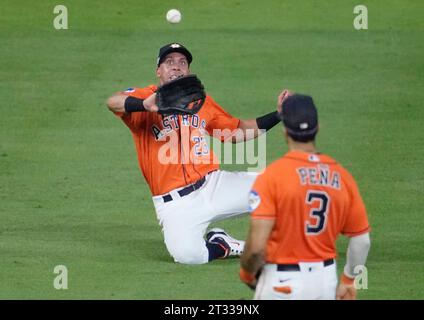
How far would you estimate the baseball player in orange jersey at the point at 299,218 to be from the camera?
765 cm

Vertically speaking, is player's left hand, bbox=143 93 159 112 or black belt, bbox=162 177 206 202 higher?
player's left hand, bbox=143 93 159 112

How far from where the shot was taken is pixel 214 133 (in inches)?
473

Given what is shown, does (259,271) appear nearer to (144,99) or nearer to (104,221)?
(144,99)

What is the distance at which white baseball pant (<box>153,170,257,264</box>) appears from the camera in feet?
37.0

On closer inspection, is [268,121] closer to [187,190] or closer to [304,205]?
[187,190]

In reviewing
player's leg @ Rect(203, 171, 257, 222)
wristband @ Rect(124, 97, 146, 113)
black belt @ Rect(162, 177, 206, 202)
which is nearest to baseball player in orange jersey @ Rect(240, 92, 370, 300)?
wristband @ Rect(124, 97, 146, 113)

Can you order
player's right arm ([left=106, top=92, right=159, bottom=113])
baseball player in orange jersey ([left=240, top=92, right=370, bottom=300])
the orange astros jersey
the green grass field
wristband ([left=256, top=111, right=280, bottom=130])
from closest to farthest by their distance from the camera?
baseball player in orange jersey ([left=240, top=92, right=370, bottom=300]) < player's right arm ([left=106, top=92, right=159, bottom=113]) < the green grass field < the orange astros jersey < wristband ([left=256, top=111, right=280, bottom=130])

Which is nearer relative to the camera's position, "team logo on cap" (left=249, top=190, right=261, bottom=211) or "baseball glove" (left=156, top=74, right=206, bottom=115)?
"team logo on cap" (left=249, top=190, right=261, bottom=211)

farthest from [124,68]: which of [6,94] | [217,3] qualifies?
[217,3]

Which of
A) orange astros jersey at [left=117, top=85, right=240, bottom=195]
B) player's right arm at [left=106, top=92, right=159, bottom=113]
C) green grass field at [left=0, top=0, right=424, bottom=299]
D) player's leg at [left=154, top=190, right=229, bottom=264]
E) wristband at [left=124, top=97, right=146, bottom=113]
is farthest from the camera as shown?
orange astros jersey at [left=117, top=85, right=240, bottom=195]

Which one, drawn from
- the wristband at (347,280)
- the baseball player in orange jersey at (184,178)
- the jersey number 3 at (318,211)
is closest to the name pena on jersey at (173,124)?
the baseball player in orange jersey at (184,178)

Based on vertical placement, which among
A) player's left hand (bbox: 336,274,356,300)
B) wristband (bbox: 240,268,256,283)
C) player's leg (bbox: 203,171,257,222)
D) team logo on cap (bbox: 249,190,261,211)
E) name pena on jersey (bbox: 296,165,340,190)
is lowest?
player's left hand (bbox: 336,274,356,300)

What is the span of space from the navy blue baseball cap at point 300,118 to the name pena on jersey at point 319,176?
0.22 metres

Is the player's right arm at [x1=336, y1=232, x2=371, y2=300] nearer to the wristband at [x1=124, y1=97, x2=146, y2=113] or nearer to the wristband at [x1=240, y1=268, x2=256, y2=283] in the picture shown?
the wristband at [x1=240, y1=268, x2=256, y2=283]
